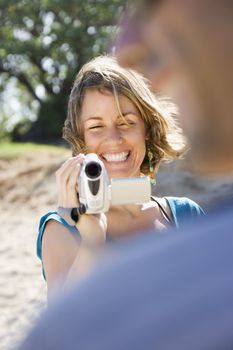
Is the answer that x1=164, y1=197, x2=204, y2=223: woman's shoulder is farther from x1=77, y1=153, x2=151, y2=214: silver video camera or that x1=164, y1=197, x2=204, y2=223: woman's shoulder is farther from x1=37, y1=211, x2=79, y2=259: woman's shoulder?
x1=77, y1=153, x2=151, y2=214: silver video camera

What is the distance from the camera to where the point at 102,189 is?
4.99ft

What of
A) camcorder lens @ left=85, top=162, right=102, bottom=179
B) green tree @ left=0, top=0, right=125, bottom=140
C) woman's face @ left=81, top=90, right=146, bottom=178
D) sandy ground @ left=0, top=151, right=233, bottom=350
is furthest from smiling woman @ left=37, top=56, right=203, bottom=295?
green tree @ left=0, top=0, right=125, bottom=140

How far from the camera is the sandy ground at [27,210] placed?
543cm

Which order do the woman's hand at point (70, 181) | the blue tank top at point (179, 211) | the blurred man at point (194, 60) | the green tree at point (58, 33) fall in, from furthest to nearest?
1. the green tree at point (58, 33)
2. the blue tank top at point (179, 211)
3. the woman's hand at point (70, 181)
4. the blurred man at point (194, 60)

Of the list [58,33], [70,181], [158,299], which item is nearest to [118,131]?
[70,181]

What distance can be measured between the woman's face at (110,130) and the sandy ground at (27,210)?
1.56 metres

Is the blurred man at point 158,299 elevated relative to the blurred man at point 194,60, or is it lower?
lower

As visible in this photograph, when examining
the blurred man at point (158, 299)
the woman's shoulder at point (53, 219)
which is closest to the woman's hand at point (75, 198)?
the woman's shoulder at point (53, 219)

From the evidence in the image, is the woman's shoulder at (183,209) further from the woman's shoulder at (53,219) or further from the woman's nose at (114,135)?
the woman's shoulder at (53,219)

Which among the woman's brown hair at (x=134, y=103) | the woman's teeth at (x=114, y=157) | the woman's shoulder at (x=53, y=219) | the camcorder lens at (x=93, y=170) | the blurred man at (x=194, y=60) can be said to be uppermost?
the woman's brown hair at (x=134, y=103)

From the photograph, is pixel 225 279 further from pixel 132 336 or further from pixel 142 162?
pixel 142 162

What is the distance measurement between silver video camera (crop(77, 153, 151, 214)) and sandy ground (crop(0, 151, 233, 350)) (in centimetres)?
219

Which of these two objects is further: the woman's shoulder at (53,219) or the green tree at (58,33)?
the green tree at (58,33)

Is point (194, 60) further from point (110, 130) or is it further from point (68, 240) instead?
point (110, 130)
